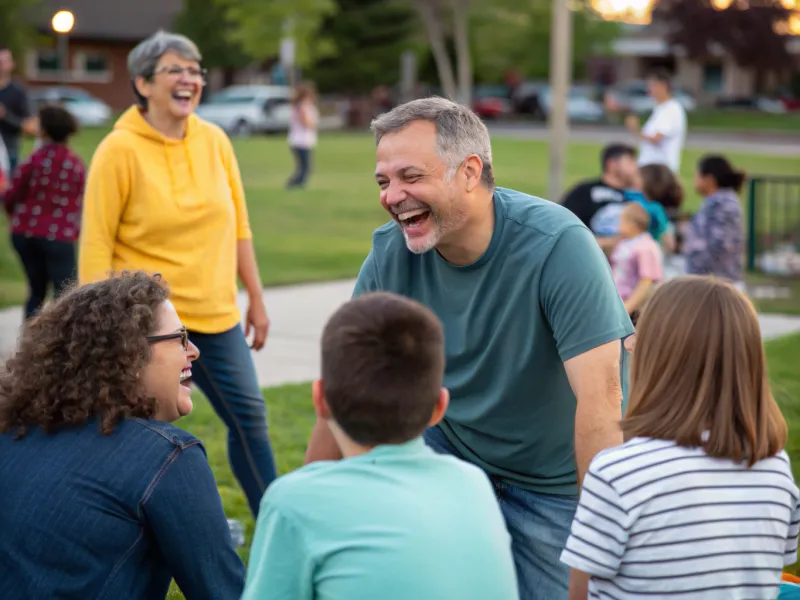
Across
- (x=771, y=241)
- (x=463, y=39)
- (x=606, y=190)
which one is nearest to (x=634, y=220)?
(x=606, y=190)

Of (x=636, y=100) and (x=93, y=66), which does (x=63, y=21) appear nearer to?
(x=636, y=100)

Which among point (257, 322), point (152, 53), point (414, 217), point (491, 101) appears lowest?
point (257, 322)

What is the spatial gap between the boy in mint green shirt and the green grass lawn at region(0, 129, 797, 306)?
8.61 meters

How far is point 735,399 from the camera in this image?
249cm

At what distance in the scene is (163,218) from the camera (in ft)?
15.2

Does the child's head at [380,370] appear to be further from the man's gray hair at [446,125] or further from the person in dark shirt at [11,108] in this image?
the person in dark shirt at [11,108]

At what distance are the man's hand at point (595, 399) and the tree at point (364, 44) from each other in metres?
56.1

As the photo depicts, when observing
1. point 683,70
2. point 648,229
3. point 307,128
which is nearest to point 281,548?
point 648,229

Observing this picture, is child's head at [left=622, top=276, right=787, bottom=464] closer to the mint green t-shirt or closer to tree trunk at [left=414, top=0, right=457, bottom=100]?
the mint green t-shirt

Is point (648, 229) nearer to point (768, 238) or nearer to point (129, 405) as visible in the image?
point (129, 405)

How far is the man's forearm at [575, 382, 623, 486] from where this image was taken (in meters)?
2.95

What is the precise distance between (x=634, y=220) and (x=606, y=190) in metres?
1.04

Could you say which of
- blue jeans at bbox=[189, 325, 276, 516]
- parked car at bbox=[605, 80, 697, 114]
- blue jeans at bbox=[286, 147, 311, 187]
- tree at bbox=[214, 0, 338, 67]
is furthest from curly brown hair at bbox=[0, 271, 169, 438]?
parked car at bbox=[605, 80, 697, 114]

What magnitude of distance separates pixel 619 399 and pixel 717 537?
2.12ft
